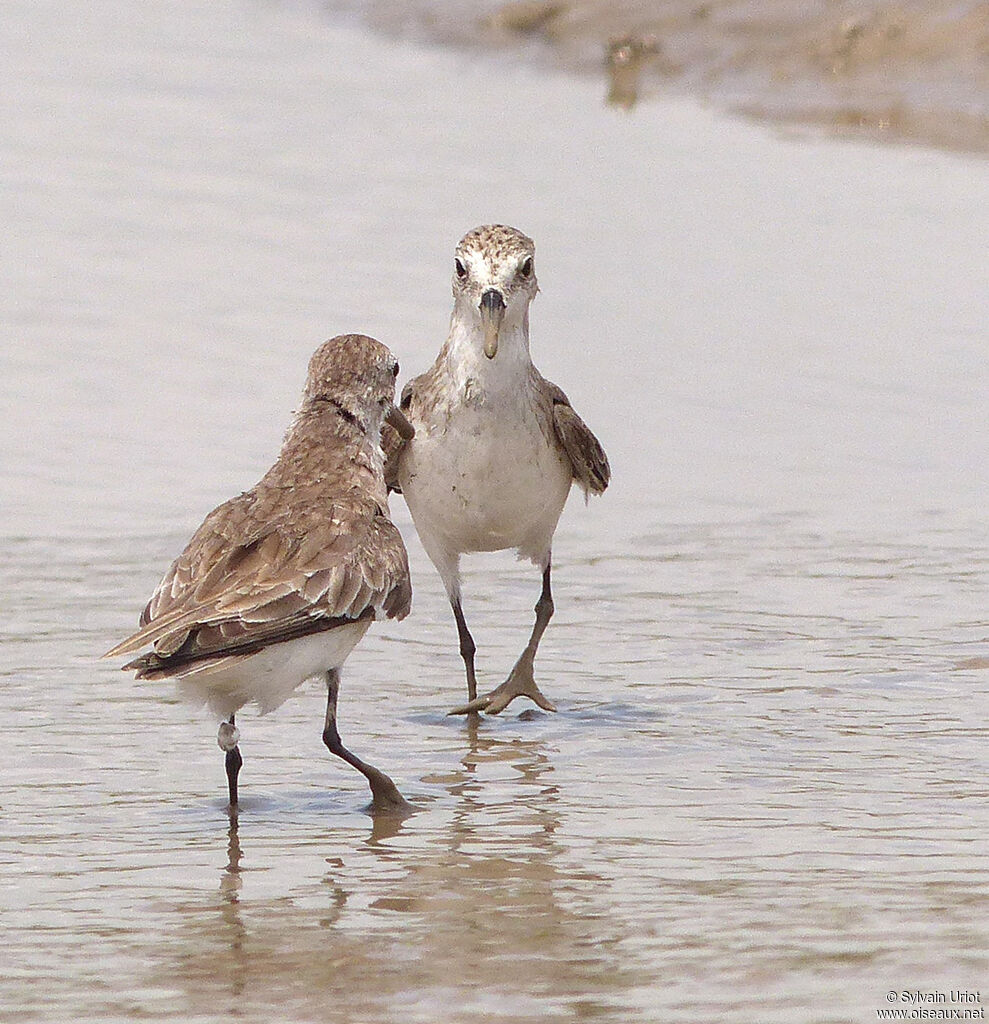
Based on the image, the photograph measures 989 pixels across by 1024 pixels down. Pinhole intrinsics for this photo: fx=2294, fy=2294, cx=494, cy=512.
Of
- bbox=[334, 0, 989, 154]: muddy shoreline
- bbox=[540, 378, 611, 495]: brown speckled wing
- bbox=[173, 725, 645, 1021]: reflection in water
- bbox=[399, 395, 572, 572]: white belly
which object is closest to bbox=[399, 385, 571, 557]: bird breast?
bbox=[399, 395, 572, 572]: white belly

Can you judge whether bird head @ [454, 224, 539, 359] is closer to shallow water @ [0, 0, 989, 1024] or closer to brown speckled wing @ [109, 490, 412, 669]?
brown speckled wing @ [109, 490, 412, 669]

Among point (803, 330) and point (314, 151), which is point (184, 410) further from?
point (314, 151)

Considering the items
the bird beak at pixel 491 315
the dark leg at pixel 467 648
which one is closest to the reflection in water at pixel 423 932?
the dark leg at pixel 467 648

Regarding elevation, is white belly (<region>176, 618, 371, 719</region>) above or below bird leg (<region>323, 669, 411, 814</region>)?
above

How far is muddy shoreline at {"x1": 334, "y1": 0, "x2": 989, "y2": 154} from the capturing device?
18359 millimetres

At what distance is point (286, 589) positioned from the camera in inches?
274

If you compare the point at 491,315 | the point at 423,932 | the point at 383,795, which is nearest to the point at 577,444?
the point at 491,315

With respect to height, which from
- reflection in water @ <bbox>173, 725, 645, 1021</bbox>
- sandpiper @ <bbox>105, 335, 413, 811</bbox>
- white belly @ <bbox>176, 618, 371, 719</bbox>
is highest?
sandpiper @ <bbox>105, 335, 413, 811</bbox>

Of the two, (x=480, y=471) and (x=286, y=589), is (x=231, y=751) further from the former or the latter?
(x=480, y=471)

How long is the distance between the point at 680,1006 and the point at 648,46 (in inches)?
634

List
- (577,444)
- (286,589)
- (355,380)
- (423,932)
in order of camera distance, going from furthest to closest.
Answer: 1. (577,444)
2. (355,380)
3. (286,589)
4. (423,932)

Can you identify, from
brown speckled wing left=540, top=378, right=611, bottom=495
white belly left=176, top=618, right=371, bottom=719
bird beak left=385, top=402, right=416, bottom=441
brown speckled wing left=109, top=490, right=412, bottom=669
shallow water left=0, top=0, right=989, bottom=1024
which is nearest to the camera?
shallow water left=0, top=0, right=989, bottom=1024

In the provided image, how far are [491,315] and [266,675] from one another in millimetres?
2045

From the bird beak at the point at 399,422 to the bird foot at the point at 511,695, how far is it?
945 mm
